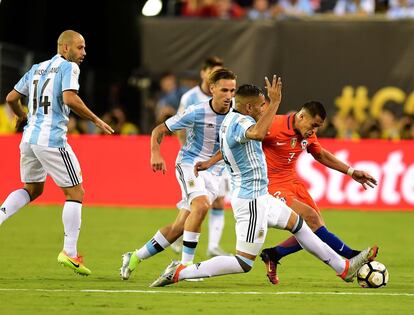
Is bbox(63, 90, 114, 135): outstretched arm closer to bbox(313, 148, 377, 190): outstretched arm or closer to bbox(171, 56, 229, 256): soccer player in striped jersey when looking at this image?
bbox(313, 148, 377, 190): outstretched arm

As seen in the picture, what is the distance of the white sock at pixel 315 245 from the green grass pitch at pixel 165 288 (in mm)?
297

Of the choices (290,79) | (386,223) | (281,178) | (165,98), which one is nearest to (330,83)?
(290,79)

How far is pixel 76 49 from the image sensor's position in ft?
38.0

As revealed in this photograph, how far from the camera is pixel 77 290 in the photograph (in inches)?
411

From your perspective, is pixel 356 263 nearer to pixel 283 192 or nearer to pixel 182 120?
pixel 283 192

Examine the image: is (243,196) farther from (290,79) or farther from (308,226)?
(290,79)

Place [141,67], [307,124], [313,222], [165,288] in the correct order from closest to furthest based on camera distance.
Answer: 1. [165,288]
2. [307,124]
3. [313,222]
4. [141,67]

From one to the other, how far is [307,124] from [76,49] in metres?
2.48

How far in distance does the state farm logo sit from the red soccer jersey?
28.5 feet

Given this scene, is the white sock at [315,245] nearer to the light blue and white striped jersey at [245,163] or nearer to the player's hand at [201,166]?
the light blue and white striped jersey at [245,163]

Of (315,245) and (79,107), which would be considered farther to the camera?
(79,107)

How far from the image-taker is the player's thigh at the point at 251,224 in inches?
400

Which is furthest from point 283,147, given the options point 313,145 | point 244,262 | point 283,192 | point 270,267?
point 244,262

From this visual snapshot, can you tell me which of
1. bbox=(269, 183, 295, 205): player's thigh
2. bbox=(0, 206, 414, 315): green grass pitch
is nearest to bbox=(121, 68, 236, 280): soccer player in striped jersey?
bbox=(0, 206, 414, 315): green grass pitch
